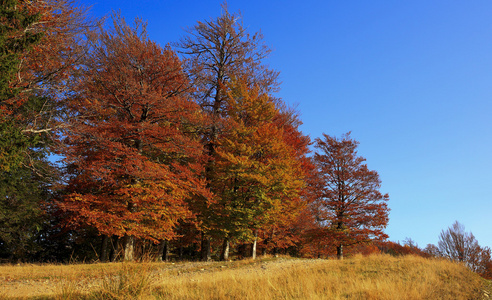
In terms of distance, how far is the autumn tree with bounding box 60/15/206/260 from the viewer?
567 inches

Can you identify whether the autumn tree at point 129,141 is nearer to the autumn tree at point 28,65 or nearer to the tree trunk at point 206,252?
the autumn tree at point 28,65

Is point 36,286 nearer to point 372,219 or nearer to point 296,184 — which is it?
point 296,184

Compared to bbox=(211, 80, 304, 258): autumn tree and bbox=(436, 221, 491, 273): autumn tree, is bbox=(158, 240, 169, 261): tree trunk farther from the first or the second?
bbox=(436, 221, 491, 273): autumn tree

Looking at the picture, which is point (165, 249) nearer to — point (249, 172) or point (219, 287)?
point (249, 172)

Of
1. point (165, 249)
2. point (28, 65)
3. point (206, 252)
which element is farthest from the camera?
point (165, 249)

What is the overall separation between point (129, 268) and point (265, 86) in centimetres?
1689

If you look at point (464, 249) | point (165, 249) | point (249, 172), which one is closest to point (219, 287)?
point (249, 172)

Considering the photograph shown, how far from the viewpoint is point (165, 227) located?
15.2m

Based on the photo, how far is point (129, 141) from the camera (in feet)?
56.3

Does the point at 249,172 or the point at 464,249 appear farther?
the point at 464,249

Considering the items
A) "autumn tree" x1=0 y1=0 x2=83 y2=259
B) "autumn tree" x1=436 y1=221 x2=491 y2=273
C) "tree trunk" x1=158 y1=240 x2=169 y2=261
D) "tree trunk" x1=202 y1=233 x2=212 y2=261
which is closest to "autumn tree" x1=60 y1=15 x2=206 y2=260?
"autumn tree" x1=0 y1=0 x2=83 y2=259

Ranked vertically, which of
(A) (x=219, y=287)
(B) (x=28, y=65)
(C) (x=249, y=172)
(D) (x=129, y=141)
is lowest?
(A) (x=219, y=287)

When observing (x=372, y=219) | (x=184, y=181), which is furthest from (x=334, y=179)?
(x=184, y=181)

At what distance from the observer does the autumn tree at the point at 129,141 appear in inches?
567
